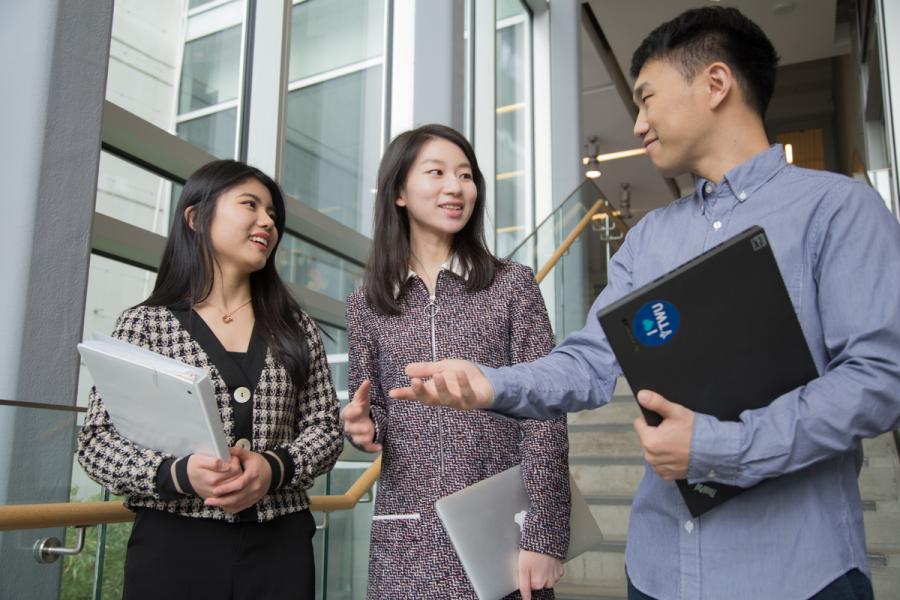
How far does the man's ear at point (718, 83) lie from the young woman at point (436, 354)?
2.14 ft

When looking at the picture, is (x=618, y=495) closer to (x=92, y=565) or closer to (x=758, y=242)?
(x=92, y=565)

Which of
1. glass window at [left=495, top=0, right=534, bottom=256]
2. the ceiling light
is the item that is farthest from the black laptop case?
the ceiling light

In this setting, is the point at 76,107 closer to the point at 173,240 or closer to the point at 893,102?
the point at 173,240

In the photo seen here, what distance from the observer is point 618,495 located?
173 inches

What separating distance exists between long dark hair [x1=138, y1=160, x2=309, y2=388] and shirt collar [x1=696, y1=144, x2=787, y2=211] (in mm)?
983

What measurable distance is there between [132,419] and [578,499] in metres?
0.92

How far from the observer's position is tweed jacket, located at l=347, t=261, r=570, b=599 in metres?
1.55

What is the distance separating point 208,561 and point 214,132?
2.91m

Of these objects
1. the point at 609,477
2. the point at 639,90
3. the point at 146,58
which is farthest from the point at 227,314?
the point at 609,477

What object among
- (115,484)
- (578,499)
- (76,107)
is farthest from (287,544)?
(76,107)

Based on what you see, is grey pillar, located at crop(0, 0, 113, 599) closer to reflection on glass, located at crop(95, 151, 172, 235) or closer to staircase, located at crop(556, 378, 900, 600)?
reflection on glass, located at crop(95, 151, 172, 235)

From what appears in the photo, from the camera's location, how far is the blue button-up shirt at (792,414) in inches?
38.2

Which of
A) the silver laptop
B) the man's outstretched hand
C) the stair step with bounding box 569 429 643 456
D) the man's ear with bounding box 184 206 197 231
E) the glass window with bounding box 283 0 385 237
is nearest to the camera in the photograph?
the man's outstretched hand

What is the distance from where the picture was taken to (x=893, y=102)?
17.4 feet
